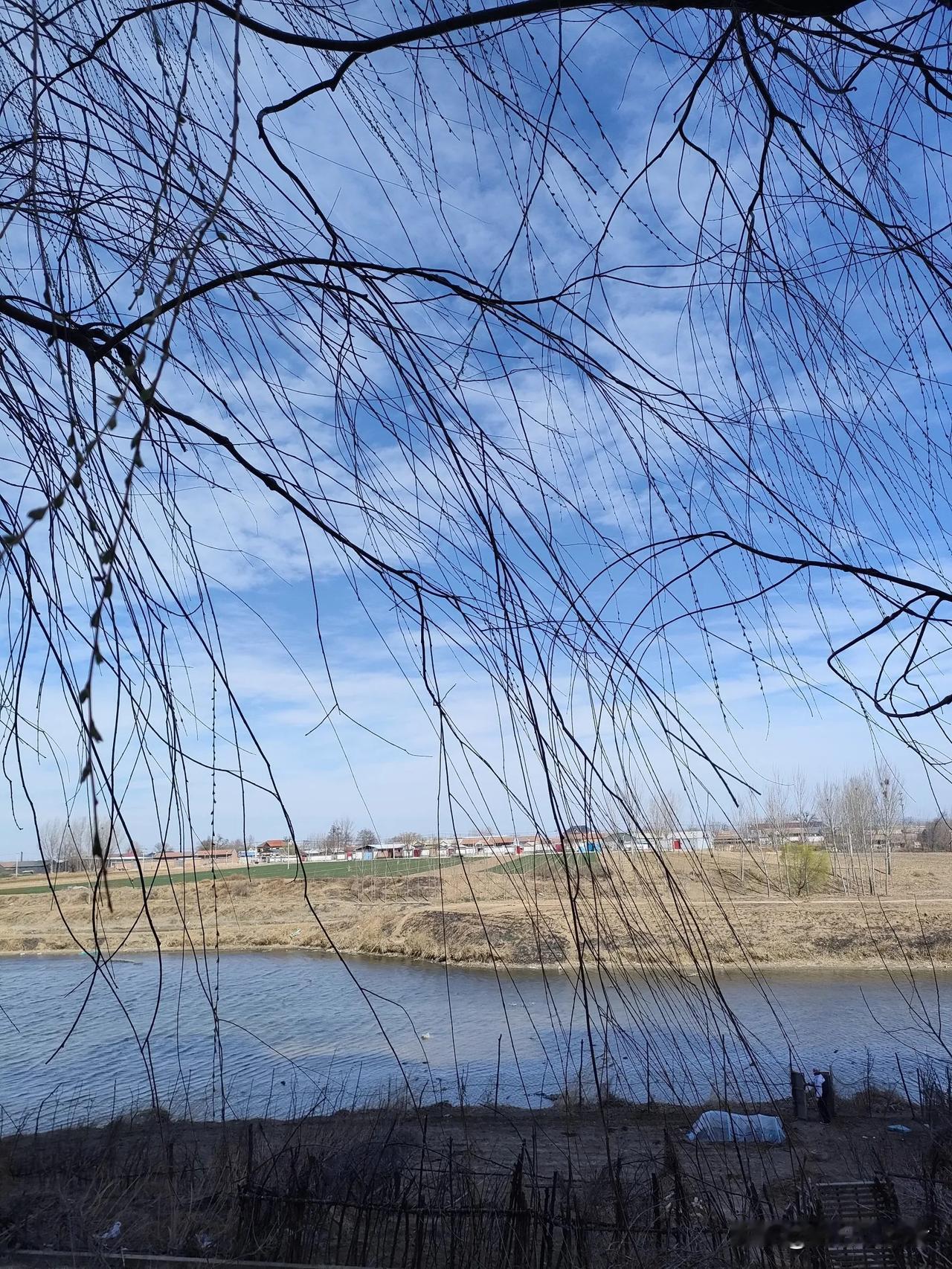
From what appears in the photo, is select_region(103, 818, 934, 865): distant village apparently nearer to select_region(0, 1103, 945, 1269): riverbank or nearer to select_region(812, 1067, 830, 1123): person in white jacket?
select_region(0, 1103, 945, 1269): riverbank

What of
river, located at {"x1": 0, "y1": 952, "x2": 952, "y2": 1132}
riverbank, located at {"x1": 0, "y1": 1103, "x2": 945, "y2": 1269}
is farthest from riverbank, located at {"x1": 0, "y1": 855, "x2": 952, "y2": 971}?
riverbank, located at {"x1": 0, "y1": 1103, "x2": 945, "y2": 1269}

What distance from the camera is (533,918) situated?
664 mm

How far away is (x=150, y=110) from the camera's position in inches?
27.7

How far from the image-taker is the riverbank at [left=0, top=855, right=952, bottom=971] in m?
0.61

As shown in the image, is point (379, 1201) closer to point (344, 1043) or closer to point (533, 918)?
point (533, 918)

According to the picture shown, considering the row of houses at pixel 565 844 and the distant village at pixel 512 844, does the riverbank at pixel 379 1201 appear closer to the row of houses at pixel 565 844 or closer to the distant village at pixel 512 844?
the distant village at pixel 512 844

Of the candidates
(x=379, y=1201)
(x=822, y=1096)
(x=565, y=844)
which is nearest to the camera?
(x=565, y=844)

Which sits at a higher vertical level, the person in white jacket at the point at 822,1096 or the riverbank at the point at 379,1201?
the riverbank at the point at 379,1201

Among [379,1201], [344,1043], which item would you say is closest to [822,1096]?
[379,1201]

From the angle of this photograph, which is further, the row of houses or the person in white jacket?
the person in white jacket

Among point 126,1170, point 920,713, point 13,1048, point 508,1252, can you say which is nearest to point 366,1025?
point 13,1048

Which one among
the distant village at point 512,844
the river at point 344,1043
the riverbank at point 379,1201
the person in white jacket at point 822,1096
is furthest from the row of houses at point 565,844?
the person in white jacket at point 822,1096

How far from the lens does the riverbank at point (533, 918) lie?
61 cm

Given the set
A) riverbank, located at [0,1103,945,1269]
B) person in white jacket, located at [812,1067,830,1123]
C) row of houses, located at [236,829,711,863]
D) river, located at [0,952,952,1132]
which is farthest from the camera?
river, located at [0,952,952,1132]
